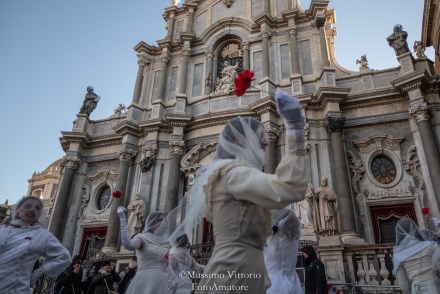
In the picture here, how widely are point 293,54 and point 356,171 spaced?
19.8 ft

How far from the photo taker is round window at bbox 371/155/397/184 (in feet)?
39.4

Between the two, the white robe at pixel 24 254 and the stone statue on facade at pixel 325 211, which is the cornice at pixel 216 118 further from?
the white robe at pixel 24 254

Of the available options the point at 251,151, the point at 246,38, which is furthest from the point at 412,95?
the point at 251,151

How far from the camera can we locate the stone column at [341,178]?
35.6 ft

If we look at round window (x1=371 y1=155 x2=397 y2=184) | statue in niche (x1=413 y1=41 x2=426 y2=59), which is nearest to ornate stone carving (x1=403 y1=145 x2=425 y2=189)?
round window (x1=371 y1=155 x2=397 y2=184)

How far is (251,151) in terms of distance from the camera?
8.20ft

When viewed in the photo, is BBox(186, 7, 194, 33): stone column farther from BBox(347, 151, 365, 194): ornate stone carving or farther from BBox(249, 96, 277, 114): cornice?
BBox(347, 151, 365, 194): ornate stone carving

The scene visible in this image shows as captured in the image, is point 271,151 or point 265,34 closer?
point 271,151

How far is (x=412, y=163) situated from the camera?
1177 centimetres

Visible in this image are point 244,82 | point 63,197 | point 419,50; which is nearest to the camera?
point 244,82

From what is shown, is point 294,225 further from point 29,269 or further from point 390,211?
point 390,211

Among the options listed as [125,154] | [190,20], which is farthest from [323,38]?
[125,154]

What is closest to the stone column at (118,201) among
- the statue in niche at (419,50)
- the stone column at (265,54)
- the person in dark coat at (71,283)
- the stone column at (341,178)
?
the person in dark coat at (71,283)

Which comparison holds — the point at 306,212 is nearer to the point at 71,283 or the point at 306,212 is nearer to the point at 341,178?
the point at 341,178
